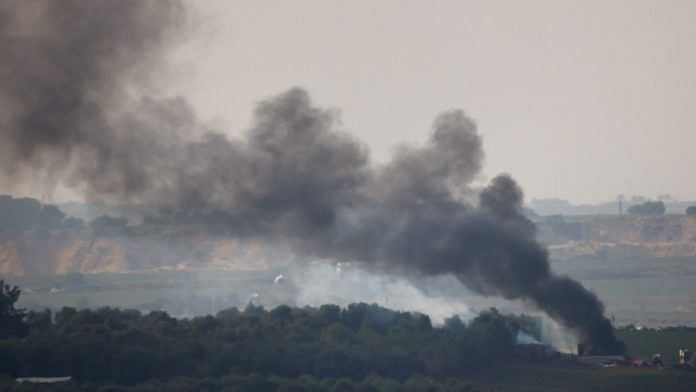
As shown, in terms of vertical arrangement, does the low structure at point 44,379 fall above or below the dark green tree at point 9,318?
below

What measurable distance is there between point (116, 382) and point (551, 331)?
4230cm

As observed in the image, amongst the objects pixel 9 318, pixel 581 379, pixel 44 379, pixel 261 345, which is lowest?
pixel 44 379

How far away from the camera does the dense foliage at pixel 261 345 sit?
123 m

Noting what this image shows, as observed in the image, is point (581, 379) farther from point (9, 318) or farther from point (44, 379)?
point (9, 318)

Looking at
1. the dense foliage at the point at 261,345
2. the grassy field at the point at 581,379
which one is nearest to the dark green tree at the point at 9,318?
the dense foliage at the point at 261,345

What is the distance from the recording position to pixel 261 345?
132 meters

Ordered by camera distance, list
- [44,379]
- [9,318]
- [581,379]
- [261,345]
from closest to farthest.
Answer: [44,379], [581,379], [261,345], [9,318]

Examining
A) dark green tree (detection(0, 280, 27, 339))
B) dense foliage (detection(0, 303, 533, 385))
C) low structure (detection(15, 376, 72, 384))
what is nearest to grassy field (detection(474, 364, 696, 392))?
dense foliage (detection(0, 303, 533, 385))

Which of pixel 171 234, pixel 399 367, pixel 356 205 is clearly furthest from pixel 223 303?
pixel 399 367

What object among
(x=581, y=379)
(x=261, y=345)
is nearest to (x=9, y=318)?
(x=261, y=345)

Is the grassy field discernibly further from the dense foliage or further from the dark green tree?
the dark green tree

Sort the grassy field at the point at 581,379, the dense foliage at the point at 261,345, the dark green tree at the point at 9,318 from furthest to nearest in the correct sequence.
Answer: the dark green tree at the point at 9,318 < the grassy field at the point at 581,379 < the dense foliage at the point at 261,345

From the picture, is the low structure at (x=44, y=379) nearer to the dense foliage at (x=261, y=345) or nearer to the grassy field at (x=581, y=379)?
the dense foliage at (x=261, y=345)

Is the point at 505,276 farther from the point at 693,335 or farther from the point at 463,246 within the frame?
the point at 693,335
